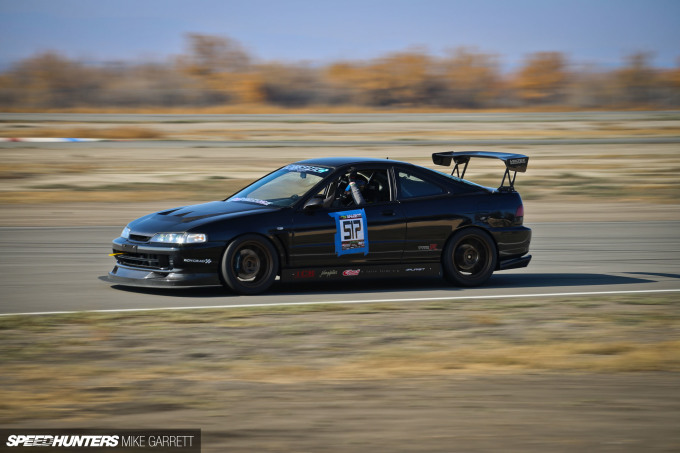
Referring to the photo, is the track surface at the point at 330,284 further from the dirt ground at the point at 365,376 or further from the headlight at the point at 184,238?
the dirt ground at the point at 365,376

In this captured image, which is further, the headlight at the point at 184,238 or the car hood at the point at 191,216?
the car hood at the point at 191,216

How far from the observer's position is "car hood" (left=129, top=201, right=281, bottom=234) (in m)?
9.27

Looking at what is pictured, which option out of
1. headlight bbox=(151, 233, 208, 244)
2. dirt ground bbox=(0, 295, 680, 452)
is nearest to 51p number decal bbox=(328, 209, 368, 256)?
dirt ground bbox=(0, 295, 680, 452)

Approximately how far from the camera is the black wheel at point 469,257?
33.6 feet

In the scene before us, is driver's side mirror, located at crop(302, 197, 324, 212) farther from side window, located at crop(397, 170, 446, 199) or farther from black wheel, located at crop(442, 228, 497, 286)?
black wheel, located at crop(442, 228, 497, 286)

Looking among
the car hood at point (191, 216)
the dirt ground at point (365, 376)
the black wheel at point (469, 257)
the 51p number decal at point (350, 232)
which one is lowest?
the dirt ground at point (365, 376)

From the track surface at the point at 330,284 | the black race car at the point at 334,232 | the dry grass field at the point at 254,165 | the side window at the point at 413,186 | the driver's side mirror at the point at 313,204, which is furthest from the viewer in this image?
the dry grass field at the point at 254,165

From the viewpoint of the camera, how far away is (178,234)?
914 centimetres

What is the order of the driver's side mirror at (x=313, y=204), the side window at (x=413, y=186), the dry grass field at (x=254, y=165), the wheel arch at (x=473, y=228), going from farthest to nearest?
the dry grass field at (x=254, y=165) < the wheel arch at (x=473, y=228) < the side window at (x=413, y=186) < the driver's side mirror at (x=313, y=204)

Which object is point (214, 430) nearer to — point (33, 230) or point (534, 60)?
point (33, 230)

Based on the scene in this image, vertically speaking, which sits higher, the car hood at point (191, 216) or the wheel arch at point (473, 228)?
the car hood at point (191, 216)

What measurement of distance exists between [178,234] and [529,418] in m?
4.83

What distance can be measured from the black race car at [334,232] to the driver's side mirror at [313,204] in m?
0.01

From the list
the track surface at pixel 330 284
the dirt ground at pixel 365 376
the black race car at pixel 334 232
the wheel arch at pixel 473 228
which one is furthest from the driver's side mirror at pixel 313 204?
the wheel arch at pixel 473 228
